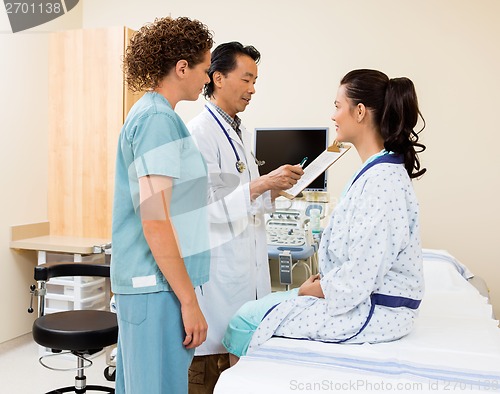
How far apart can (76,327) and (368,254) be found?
3.86ft

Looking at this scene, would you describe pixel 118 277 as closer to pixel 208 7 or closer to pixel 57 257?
pixel 57 257

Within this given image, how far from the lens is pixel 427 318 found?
178 cm

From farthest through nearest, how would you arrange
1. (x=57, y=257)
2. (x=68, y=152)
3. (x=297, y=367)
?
(x=68, y=152) → (x=57, y=257) → (x=297, y=367)

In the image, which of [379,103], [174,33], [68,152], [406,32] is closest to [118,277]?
[174,33]

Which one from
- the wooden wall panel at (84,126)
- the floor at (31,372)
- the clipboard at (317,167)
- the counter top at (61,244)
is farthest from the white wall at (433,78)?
the floor at (31,372)

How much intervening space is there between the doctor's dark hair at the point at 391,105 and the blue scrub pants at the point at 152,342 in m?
0.78

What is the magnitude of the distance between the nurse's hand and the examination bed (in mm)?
126

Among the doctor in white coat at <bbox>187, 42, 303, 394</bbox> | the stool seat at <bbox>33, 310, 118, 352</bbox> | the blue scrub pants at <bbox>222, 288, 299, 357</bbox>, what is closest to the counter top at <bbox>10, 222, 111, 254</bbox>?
the stool seat at <bbox>33, 310, 118, 352</bbox>

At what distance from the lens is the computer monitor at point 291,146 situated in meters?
3.12

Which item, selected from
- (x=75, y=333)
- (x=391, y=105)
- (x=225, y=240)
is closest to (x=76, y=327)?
(x=75, y=333)

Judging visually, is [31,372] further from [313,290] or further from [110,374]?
[313,290]

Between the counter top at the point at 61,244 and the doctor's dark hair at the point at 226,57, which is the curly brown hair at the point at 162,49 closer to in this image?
the doctor's dark hair at the point at 226,57

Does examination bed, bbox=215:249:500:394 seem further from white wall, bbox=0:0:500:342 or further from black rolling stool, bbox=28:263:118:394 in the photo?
white wall, bbox=0:0:500:342

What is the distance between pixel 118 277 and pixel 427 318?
1.06 m
